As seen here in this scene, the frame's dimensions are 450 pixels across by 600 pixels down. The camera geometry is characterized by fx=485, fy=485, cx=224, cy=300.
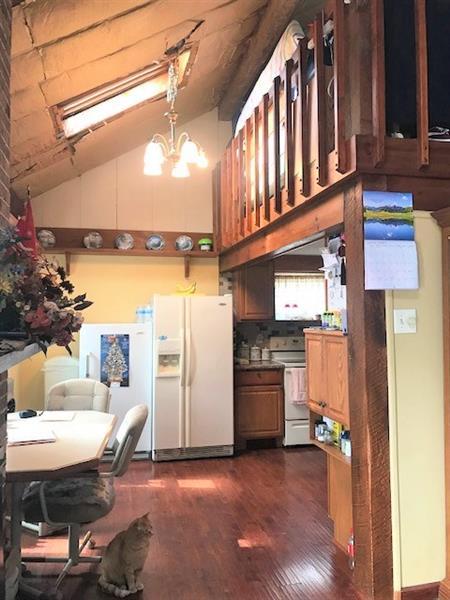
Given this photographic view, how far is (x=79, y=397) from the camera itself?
148 inches

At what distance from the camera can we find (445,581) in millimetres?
2342

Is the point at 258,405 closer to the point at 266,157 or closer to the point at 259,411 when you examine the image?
the point at 259,411

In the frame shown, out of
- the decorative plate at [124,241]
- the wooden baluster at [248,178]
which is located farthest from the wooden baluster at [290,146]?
the decorative plate at [124,241]

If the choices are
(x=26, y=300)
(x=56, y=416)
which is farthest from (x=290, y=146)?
(x=56, y=416)

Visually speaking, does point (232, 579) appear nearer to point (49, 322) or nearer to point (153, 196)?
point (49, 322)

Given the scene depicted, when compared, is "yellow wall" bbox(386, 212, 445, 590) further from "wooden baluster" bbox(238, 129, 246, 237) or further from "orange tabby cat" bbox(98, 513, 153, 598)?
"wooden baluster" bbox(238, 129, 246, 237)

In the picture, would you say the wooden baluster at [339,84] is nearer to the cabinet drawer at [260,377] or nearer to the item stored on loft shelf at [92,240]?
the cabinet drawer at [260,377]

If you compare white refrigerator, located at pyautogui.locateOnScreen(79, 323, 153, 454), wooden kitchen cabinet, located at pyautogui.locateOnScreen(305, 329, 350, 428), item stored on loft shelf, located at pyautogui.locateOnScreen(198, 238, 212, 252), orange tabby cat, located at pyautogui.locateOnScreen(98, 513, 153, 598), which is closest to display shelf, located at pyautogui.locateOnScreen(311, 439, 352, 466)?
wooden kitchen cabinet, located at pyautogui.locateOnScreen(305, 329, 350, 428)

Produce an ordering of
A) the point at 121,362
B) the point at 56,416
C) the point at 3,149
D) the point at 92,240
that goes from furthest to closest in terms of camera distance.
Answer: the point at 92,240, the point at 121,362, the point at 56,416, the point at 3,149

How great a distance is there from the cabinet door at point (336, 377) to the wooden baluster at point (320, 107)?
91 centimetres

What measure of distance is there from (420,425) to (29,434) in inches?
82.9

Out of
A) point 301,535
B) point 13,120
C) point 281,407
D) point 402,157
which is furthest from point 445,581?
point 13,120

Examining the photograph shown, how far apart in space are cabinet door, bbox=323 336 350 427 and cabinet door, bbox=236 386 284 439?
94.0 inches

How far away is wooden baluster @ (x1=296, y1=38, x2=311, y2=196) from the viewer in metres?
2.75
